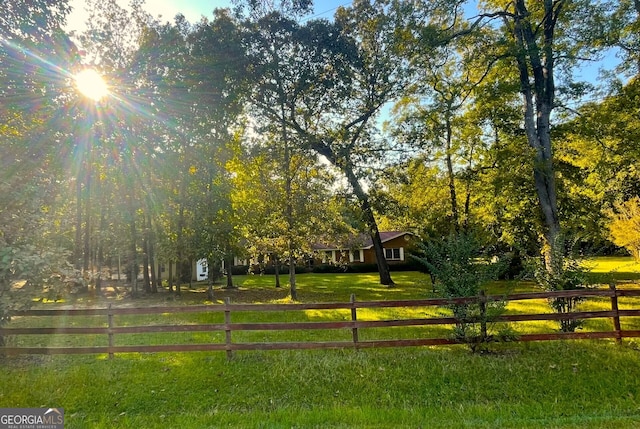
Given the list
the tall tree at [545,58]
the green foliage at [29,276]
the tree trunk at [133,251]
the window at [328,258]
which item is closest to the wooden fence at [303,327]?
the green foliage at [29,276]

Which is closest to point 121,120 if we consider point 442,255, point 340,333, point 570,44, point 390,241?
point 340,333

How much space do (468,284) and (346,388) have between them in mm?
3061

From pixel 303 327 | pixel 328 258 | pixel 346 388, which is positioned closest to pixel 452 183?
pixel 328 258

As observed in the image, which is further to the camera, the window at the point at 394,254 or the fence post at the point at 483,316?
the window at the point at 394,254

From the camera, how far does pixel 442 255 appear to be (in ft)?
24.5

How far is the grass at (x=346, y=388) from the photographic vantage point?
470cm

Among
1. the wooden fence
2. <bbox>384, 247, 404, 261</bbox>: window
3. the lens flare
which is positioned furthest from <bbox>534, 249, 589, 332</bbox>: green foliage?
<bbox>384, 247, 404, 261</bbox>: window

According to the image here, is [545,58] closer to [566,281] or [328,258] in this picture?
[566,281]

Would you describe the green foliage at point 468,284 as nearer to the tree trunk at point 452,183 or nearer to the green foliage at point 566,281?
the green foliage at point 566,281

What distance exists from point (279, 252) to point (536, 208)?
1438 cm

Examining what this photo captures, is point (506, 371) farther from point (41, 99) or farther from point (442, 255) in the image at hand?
point (41, 99)

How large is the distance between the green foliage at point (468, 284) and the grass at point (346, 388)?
38cm

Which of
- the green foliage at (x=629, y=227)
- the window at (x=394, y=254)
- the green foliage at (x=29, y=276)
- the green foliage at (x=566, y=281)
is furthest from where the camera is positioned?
the window at (x=394, y=254)

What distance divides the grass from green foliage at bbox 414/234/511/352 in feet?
1.24
